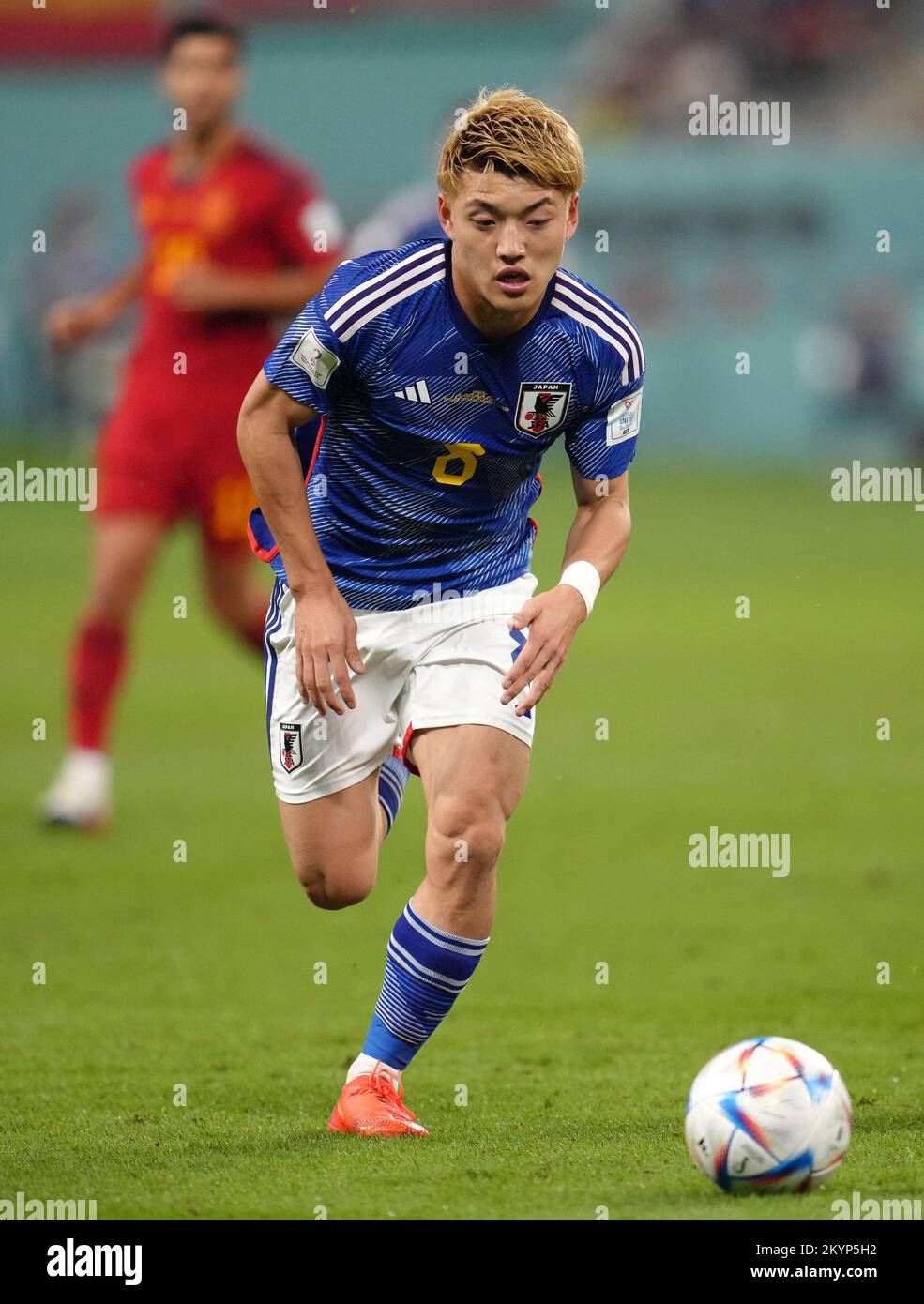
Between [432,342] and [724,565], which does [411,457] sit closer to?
[432,342]

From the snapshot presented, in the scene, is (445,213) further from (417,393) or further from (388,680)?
(388,680)

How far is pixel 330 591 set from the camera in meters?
4.27

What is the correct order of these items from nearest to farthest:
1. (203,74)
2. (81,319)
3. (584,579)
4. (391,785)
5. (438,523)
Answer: (584,579)
(438,523)
(391,785)
(81,319)
(203,74)

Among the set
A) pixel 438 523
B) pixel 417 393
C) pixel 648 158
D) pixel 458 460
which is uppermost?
pixel 648 158

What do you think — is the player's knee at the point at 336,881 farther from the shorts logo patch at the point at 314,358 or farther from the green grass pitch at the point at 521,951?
the shorts logo patch at the point at 314,358

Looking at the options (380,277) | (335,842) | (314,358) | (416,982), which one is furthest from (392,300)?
(416,982)

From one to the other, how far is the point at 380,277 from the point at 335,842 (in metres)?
1.30

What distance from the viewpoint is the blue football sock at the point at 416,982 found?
4250mm

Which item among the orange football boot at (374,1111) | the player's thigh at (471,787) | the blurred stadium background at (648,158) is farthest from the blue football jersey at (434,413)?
the blurred stadium background at (648,158)

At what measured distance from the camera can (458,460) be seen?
14.5 feet

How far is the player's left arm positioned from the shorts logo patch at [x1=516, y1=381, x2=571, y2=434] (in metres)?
0.15

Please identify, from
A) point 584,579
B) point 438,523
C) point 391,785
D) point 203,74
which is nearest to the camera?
point 584,579

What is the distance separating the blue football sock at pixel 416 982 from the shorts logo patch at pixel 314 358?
1.16m
